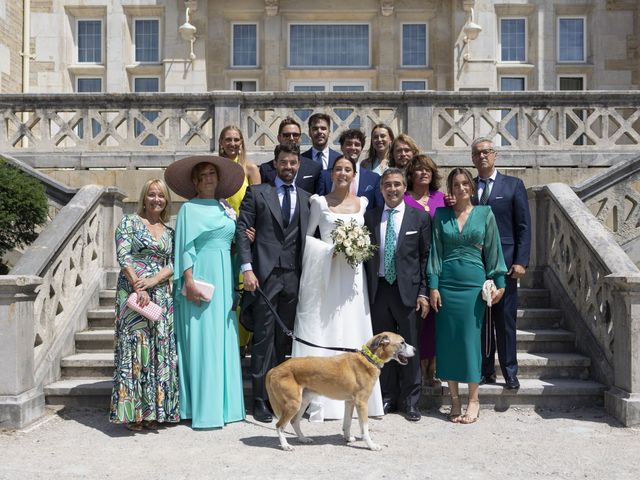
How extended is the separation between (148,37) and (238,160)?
13143mm

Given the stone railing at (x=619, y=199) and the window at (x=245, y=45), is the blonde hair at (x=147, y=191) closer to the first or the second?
the stone railing at (x=619, y=199)

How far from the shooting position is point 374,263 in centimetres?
642

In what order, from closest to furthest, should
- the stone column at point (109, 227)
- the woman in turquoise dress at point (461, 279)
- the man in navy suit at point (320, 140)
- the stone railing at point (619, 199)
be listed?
the woman in turquoise dress at point (461, 279) < the man in navy suit at point (320, 140) < the stone column at point (109, 227) < the stone railing at point (619, 199)

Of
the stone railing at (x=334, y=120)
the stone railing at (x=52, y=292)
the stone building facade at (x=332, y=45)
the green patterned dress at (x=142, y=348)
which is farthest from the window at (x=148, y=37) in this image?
the green patterned dress at (x=142, y=348)

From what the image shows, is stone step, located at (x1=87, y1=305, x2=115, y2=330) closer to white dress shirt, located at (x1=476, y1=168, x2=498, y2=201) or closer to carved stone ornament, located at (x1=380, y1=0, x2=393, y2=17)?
white dress shirt, located at (x1=476, y1=168, x2=498, y2=201)

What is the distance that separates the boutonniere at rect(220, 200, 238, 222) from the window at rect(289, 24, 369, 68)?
12.9 meters

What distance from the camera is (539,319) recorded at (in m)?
A: 7.96

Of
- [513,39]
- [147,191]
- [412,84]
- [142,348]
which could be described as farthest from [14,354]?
[513,39]

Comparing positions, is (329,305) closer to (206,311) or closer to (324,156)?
(206,311)

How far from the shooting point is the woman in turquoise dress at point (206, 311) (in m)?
6.09

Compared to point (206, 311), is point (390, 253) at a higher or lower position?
higher

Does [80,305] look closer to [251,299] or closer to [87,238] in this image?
[87,238]

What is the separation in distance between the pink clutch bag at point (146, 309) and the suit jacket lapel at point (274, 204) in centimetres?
130

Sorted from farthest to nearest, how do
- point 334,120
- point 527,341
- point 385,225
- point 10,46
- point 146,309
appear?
point 10,46, point 334,120, point 527,341, point 385,225, point 146,309
